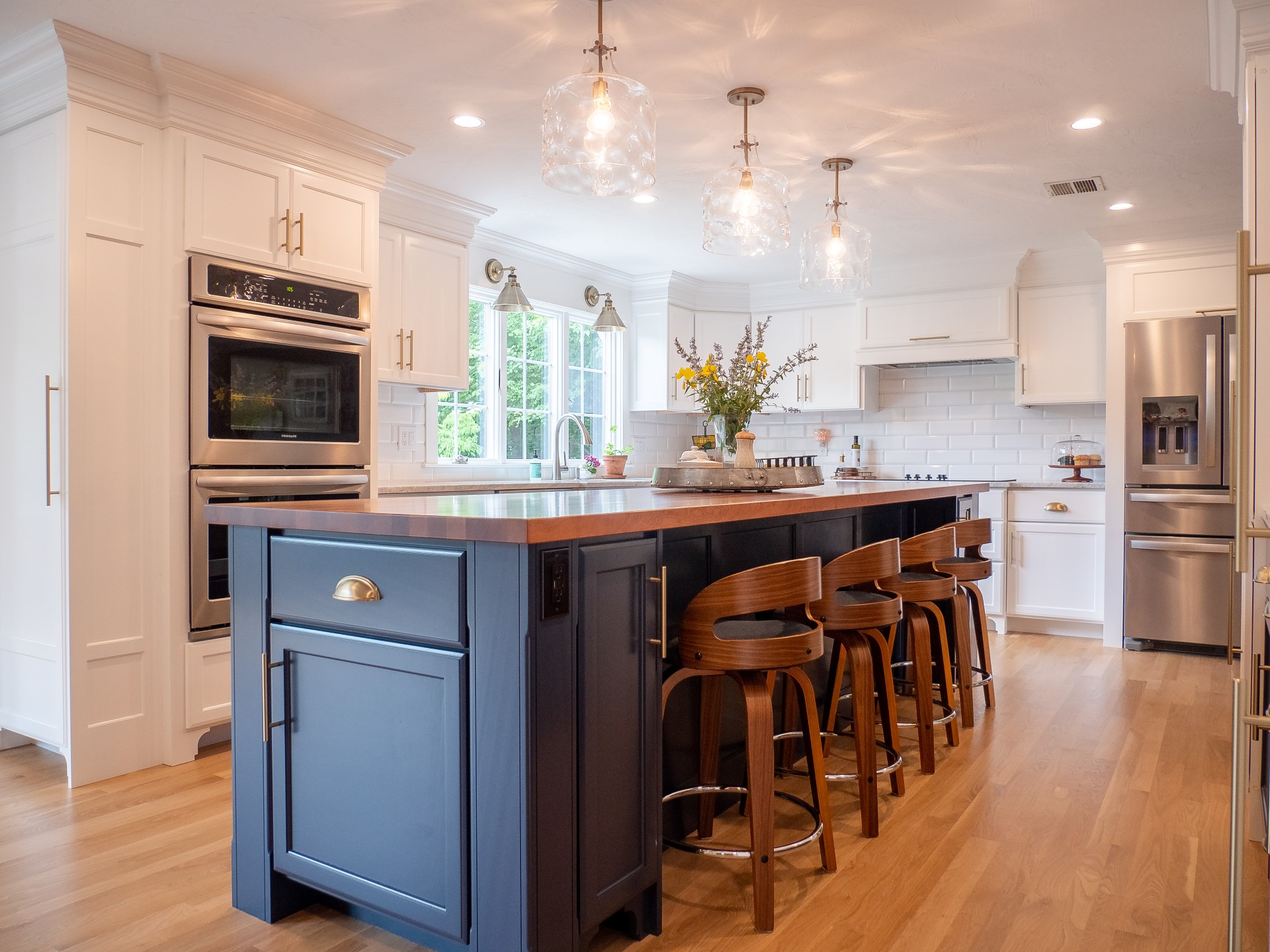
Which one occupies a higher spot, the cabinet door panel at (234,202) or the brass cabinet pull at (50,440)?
the cabinet door panel at (234,202)

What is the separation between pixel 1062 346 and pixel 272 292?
4.63 meters

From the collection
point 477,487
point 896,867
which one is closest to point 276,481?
point 477,487

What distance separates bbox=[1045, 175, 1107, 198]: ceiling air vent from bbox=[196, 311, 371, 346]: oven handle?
3.30 m

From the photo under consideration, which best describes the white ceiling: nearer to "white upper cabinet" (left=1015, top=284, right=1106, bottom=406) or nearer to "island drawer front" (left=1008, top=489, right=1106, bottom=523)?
"white upper cabinet" (left=1015, top=284, right=1106, bottom=406)

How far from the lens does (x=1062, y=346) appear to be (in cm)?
563

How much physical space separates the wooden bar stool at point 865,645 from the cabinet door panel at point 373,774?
1.12 metres

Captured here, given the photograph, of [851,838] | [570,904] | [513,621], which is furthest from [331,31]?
[851,838]

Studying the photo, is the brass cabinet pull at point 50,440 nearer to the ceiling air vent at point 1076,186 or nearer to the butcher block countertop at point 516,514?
the butcher block countertop at point 516,514

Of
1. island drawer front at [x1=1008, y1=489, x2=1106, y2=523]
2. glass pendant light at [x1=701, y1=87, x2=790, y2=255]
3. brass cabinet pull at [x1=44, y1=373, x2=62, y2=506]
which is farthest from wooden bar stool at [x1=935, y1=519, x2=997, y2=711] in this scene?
brass cabinet pull at [x1=44, y1=373, x2=62, y2=506]

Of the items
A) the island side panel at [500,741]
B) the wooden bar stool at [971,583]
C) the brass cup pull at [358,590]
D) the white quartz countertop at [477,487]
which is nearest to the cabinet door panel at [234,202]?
the white quartz countertop at [477,487]

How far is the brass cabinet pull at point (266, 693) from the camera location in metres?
1.92

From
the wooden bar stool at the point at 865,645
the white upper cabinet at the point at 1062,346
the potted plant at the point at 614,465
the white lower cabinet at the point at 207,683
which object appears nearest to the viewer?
the wooden bar stool at the point at 865,645

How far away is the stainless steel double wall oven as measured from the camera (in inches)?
123

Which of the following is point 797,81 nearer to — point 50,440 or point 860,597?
point 860,597
